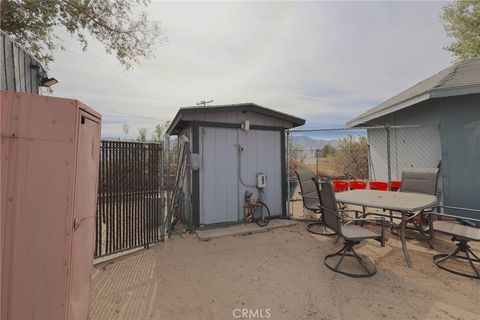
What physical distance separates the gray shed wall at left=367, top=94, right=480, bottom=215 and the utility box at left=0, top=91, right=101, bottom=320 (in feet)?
21.5

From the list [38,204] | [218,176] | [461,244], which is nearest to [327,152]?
[218,176]

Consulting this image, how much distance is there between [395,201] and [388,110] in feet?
12.1

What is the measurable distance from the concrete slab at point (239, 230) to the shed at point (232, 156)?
9.2 inches

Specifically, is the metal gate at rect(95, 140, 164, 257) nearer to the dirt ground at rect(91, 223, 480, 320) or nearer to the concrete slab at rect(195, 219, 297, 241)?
the dirt ground at rect(91, 223, 480, 320)

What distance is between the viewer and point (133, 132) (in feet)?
44.8

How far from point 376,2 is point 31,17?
26.5ft

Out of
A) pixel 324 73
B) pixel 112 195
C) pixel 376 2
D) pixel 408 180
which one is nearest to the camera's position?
pixel 112 195

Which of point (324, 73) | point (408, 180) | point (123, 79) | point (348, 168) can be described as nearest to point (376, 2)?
point (324, 73)

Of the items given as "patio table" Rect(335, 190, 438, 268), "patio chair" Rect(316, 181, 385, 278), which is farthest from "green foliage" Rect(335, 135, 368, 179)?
"patio chair" Rect(316, 181, 385, 278)

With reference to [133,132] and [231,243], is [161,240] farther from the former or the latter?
[133,132]

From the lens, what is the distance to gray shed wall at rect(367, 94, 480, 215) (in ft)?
15.6

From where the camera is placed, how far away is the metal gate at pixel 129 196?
3.45 m

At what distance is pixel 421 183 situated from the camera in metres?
4.30

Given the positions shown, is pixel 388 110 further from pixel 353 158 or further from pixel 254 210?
pixel 353 158
